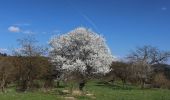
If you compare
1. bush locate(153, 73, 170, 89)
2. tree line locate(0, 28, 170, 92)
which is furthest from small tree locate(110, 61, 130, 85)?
tree line locate(0, 28, 170, 92)

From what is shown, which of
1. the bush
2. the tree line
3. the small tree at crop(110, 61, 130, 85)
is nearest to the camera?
the tree line

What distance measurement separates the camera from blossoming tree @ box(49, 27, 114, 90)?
198 feet

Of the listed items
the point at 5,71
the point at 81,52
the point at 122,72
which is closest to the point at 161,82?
the point at 122,72

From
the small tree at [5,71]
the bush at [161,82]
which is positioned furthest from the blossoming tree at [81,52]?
the bush at [161,82]

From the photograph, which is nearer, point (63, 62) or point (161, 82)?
point (63, 62)

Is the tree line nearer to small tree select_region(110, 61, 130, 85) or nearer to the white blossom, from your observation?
the white blossom

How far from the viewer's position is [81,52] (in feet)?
198

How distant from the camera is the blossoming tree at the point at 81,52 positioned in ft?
198

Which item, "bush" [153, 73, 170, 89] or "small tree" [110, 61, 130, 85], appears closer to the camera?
"bush" [153, 73, 170, 89]

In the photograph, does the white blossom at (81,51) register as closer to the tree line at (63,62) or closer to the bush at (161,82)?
the tree line at (63,62)

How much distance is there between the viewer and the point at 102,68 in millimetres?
62688

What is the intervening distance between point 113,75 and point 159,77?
16.4 m

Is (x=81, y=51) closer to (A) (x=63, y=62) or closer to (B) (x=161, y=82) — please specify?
(A) (x=63, y=62)

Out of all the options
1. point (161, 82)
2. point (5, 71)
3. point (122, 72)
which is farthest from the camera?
point (122, 72)
